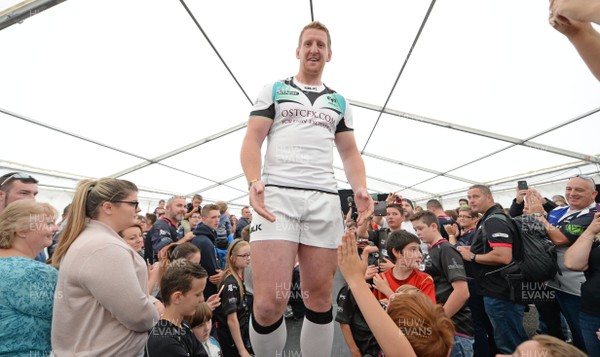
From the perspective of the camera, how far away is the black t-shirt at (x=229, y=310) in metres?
3.43

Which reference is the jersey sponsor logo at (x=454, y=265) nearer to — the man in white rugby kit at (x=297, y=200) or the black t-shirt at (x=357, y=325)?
the black t-shirt at (x=357, y=325)

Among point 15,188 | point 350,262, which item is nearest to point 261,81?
point 15,188

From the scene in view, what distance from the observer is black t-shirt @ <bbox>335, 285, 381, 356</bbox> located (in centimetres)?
259

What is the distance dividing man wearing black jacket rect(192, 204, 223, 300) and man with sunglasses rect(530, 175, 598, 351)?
3898mm

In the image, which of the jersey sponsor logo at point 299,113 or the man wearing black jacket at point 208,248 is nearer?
the jersey sponsor logo at point 299,113

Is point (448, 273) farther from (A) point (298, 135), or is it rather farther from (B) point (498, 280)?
(A) point (298, 135)

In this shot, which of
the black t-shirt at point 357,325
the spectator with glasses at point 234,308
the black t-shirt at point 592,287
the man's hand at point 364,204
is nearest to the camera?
the man's hand at point 364,204

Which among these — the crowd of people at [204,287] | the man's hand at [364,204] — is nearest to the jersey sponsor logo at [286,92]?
the man's hand at [364,204]

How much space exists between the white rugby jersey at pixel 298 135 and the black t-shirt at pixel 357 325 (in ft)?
4.67

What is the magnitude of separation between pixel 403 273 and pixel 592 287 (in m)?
1.58

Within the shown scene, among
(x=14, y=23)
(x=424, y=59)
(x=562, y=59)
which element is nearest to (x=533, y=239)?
(x=562, y=59)

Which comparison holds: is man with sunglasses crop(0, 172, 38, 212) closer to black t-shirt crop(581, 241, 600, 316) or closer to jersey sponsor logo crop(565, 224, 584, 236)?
black t-shirt crop(581, 241, 600, 316)

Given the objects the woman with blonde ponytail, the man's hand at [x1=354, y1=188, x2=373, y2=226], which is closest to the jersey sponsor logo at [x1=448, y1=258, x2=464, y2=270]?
the man's hand at [x1=354, y1=188, x2=373, y2=226]

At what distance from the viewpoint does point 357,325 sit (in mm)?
2691
